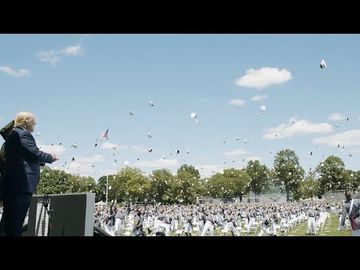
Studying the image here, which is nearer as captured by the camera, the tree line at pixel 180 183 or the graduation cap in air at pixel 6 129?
the graduation cap in air at pixel 6 129

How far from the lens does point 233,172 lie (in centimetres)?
10350

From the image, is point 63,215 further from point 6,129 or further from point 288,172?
point 288,172

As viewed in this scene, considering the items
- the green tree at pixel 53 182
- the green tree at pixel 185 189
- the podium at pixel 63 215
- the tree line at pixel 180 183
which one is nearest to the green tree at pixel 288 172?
the tree line at pixel 180 183

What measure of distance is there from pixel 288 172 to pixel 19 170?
83.2m

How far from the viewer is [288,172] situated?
8331 centimetres

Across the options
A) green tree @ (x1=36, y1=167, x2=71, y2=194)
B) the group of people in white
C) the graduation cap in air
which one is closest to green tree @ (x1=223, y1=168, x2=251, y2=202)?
green tree @ (x1=36, y1=167, x2=71, y2=194)

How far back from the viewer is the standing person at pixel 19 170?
136 inches

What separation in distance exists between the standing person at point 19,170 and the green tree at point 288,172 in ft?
270

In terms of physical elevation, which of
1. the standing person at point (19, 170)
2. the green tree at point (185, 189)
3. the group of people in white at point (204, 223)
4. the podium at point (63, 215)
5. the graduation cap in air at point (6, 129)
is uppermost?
the green tree at point (185, 189)

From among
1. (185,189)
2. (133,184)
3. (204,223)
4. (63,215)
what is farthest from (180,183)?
(63,215)

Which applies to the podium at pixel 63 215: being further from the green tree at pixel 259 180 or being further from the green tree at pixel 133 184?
the green tree at pixel 259 180
